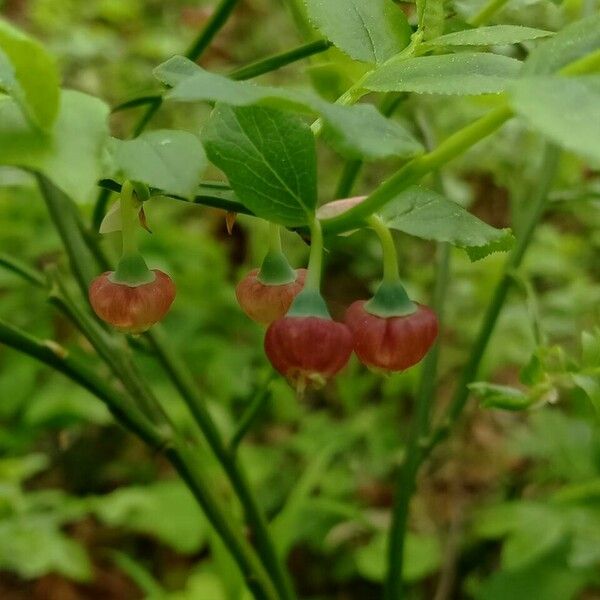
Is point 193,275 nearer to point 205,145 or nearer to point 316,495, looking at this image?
point 316,495

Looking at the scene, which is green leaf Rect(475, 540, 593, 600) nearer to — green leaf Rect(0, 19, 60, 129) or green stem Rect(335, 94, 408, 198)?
green stem Rect(335, 94, 408, 198)

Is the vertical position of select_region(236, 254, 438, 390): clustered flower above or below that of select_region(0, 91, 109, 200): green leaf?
below

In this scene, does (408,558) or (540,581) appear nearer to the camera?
(540,581)

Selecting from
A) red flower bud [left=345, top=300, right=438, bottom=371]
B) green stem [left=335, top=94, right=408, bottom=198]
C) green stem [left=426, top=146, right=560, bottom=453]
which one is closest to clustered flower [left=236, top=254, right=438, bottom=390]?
red flower bud [left=345, top=300, right=438, bottom=371]

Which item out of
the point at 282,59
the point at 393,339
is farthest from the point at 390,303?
the point at 282,59

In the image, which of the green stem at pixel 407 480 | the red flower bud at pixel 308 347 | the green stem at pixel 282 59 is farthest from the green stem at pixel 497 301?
the red flower bud at pixel 308 347

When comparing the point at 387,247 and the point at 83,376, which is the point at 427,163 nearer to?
the point at 387,247
